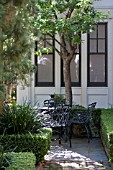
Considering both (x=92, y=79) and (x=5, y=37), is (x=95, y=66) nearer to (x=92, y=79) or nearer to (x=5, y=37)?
(x=92, y=79)

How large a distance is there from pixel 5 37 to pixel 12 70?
1.02 meters

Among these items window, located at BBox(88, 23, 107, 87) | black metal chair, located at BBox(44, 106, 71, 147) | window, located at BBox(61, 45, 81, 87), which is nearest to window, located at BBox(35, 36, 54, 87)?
window, located at BBox(61, 45, 81, 87)

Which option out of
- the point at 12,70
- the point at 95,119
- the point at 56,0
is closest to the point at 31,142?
the point at 12,70

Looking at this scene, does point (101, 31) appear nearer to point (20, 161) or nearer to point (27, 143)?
point (27, 143)

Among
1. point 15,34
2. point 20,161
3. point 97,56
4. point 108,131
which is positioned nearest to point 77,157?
Answer: point 108,131

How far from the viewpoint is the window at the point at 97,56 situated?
12977 millimetres

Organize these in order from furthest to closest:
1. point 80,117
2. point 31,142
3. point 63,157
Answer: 1. point 80,117
2. point 63,157
3. point 31,142

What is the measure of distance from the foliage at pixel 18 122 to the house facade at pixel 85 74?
5.40 m

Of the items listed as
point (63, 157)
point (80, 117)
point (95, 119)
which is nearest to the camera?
point (63, 157)

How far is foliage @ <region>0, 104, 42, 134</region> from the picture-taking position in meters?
7.13

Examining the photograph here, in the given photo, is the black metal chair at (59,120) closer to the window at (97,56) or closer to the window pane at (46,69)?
the window pane at (46,69)

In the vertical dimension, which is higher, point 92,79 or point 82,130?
point 92,79

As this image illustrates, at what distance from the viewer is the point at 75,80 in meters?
13.1

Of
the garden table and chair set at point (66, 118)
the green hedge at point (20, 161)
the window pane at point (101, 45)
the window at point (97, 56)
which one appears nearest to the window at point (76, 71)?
the window at point (97, 56)
